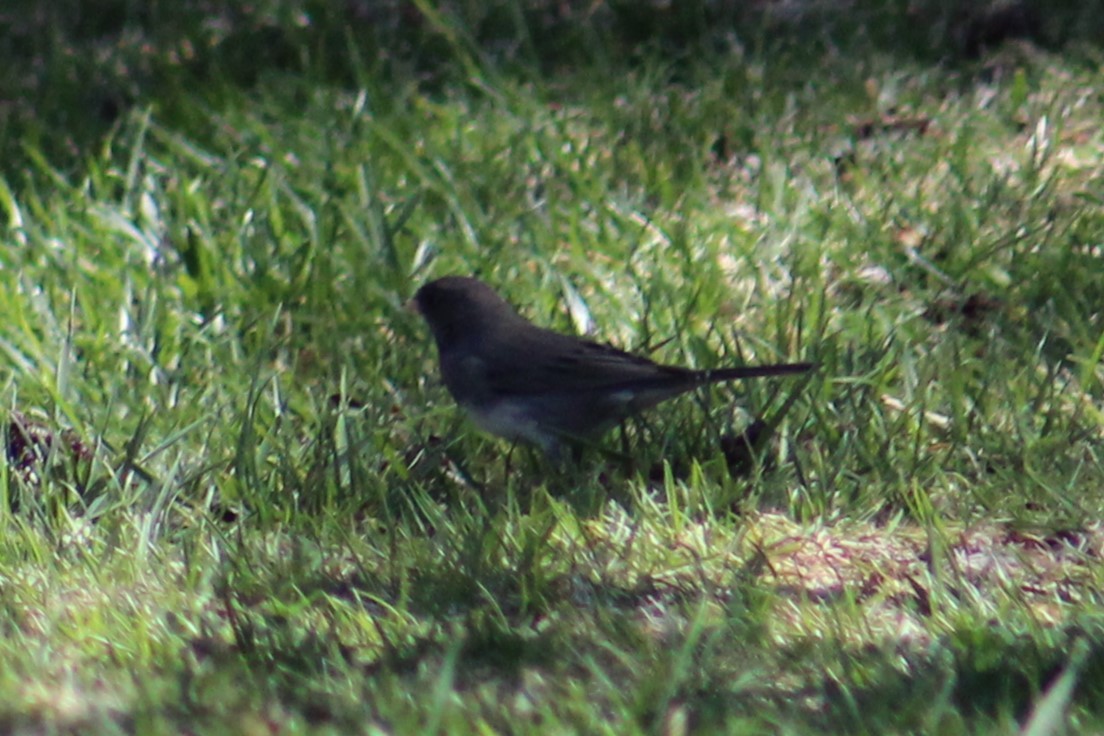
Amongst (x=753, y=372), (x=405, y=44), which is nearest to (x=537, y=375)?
(x=753, y=372)

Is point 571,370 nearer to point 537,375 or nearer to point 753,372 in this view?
point 537,375

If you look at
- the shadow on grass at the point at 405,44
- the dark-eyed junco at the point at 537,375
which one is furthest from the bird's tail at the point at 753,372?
the shadow on grass at the point at 405,44

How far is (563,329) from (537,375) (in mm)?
512

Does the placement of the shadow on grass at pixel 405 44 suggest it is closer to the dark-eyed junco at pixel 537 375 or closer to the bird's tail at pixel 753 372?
the dark-eyed junco at pixel 537 375

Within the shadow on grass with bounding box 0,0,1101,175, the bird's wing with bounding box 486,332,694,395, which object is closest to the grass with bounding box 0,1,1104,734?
the shadow on grass with bounding box 0,0,1101,175

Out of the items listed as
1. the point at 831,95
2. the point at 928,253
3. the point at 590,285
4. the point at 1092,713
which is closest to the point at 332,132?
the point at 590,285

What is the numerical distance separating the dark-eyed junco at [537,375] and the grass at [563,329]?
0.11m

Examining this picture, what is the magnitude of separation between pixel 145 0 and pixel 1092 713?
20.2 ft

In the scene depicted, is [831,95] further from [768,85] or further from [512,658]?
[512,658]

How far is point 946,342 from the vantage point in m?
4.41

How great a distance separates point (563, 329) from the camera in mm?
4762

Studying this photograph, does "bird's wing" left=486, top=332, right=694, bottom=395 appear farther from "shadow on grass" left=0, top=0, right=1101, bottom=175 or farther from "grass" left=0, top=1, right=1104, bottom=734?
"shadow on grass" left=0, top=0, right=1101, bottom=175

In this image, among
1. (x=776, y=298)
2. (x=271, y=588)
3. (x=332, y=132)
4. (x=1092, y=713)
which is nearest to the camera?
(x=1092, y=713)

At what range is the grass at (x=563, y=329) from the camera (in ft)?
9.57
